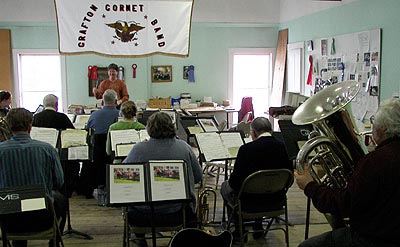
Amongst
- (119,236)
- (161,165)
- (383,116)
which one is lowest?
(119,236)

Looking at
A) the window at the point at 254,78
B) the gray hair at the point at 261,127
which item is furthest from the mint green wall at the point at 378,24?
the gray hair at the point at 261,127

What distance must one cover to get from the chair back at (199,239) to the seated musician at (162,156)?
0.46 metres

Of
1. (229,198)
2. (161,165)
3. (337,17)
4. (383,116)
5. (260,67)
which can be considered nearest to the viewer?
(383,116)

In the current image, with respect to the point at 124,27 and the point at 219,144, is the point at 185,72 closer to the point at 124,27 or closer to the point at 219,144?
the point at 124,27

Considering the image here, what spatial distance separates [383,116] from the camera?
2350 millimetres

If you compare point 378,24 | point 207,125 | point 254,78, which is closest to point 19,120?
point 207,125

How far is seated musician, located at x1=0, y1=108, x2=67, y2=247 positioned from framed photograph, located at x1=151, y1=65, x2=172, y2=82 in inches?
260

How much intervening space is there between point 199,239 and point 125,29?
4631 mm

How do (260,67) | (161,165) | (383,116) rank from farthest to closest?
1. (260,67)
2. (161,165)
3. (383,116)

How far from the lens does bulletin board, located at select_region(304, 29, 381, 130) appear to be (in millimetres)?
6098

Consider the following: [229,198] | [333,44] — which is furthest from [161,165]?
[333,44]

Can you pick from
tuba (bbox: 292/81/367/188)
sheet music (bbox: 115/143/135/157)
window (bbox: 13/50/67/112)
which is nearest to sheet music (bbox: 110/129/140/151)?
sheet music (bbox: 115/143/135/157)

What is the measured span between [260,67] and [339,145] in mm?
7970

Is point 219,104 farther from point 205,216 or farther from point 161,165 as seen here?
point 161,165
